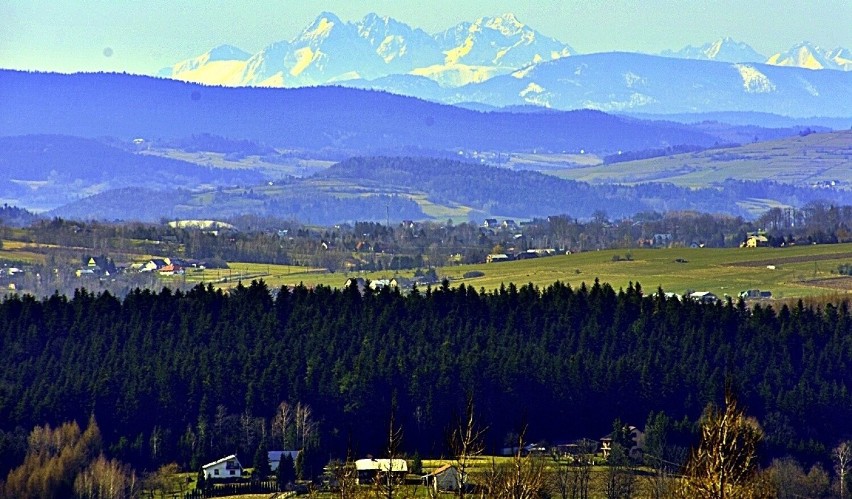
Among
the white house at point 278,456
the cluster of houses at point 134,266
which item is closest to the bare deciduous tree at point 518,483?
the white house at point 278,456

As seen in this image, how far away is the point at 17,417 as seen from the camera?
169 feet

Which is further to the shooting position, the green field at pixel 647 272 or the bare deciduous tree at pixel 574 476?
the green field at pixel 647 272

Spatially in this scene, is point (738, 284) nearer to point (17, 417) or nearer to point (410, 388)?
point (410, 388)

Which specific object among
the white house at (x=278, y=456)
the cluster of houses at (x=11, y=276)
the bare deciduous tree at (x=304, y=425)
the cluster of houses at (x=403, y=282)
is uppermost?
the cluster of houses at (x=11, y=276)

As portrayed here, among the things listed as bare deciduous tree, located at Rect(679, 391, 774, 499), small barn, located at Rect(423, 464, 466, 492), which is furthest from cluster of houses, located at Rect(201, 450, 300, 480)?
bare deciduous tree, located at Rect(679, 391, 774, 499)

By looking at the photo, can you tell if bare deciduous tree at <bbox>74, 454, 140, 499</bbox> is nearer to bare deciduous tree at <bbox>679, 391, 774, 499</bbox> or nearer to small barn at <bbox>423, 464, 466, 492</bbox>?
small barn at <bbox>423, 464, 466, 492</bbox>

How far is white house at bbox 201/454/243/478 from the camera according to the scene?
48.9 meters

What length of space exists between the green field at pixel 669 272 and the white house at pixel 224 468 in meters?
36.9

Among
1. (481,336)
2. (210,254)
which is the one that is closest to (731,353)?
(481,336)

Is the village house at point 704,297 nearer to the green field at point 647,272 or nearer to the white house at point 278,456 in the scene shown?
the green field at point 647,272

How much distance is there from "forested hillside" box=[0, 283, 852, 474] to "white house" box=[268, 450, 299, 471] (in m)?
0.67

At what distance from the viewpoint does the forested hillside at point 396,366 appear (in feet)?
174

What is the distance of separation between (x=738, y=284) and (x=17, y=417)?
4439 centimetres

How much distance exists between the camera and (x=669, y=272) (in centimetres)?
9225
